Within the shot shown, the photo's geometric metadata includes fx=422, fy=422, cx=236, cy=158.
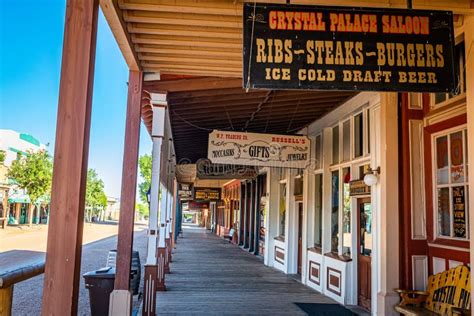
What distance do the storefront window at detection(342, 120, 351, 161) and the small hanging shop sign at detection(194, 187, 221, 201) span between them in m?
19.5

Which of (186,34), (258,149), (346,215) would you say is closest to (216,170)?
(258,149)

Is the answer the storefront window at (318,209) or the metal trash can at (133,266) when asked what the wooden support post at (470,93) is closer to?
the metal trash can at (133,266)

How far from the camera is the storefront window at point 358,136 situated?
25.2 ft

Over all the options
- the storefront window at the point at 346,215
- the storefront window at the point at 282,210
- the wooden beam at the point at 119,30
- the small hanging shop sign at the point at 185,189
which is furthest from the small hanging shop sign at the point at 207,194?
the wooden beam at the point at 119,30

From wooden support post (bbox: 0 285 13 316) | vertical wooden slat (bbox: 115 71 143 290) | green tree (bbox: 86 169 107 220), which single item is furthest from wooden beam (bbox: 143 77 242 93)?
green tree (bbox: 86 169 107 220)

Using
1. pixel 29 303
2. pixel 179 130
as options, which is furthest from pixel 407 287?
pixel 179 130

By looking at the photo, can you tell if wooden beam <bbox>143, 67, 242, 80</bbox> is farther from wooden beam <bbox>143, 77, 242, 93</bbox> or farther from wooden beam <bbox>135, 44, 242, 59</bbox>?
wooden beam <bbox>143, 77, 242, 93</bbox>

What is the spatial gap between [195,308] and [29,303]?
3253 millimetres

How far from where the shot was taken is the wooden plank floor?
24.1 ft

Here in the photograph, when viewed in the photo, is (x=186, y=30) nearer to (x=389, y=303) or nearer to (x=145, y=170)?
(x=389, y=303)

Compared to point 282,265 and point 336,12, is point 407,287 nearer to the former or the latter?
point 336,12

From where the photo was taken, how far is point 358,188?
731 cm

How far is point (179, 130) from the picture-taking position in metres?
11.5

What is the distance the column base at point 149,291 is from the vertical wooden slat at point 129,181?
1.71 meters
